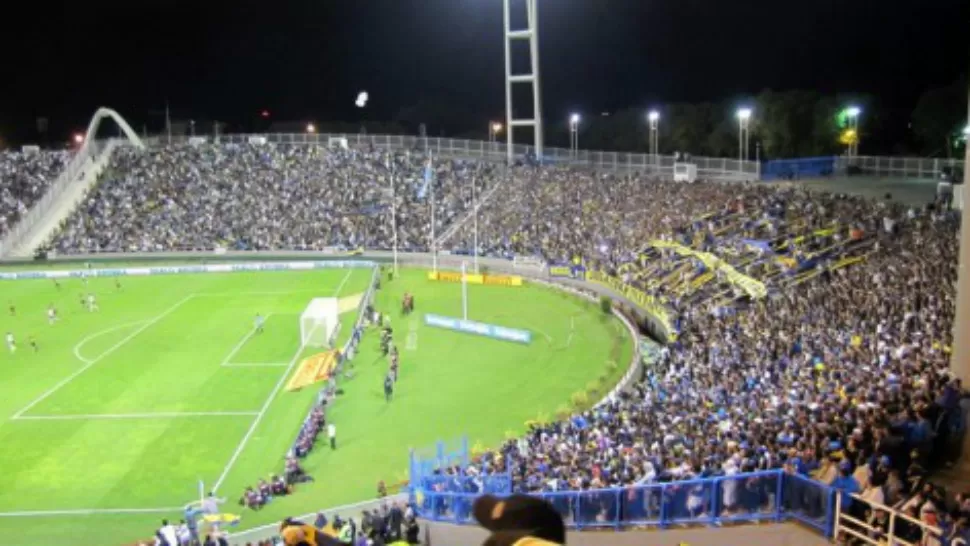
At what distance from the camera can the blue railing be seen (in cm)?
1144

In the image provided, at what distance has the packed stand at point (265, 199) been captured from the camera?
6431cm

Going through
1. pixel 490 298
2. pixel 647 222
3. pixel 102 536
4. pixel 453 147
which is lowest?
pixel 102 536

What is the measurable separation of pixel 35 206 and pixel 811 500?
225ft

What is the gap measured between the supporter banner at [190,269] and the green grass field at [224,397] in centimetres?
789

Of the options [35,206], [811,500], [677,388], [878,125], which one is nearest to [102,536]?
[677,388]

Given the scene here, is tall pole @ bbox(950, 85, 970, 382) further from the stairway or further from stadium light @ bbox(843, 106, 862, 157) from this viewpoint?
the stairway

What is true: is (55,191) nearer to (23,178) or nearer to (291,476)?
(23,178)

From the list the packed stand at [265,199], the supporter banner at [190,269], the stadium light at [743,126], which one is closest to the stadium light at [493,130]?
the packed stand at [265,199]

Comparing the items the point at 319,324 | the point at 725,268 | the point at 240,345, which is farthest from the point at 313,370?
the point at 725,268

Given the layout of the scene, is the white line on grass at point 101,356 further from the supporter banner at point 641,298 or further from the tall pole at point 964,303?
the tall pole at point 964,303

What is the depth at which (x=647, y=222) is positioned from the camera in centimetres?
4762

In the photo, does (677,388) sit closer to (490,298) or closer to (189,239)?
(490,298)

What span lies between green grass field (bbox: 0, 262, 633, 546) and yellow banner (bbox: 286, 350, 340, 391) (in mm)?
599

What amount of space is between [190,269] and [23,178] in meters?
24.0
